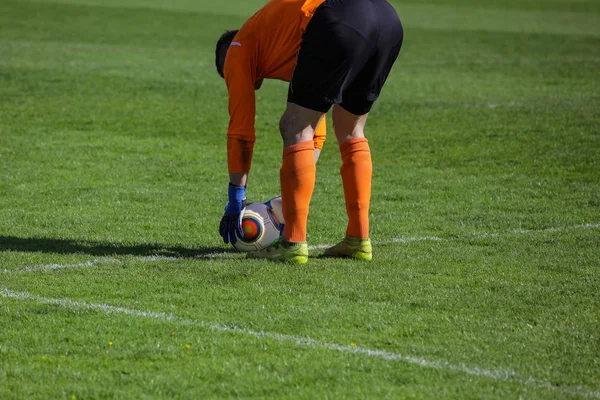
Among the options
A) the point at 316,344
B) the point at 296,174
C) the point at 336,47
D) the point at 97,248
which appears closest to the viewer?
the point at 316,344

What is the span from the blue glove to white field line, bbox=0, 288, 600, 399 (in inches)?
59.0

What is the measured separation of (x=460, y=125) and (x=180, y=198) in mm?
5584

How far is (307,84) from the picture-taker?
22.3ft

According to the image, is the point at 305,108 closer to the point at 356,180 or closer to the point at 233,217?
the point at 356,180

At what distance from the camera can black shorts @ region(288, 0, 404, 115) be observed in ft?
22.1

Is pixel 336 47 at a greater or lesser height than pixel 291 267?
greater

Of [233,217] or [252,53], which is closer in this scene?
[252,53]

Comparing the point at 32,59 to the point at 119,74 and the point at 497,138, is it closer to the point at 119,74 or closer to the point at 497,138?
the point at 119,74

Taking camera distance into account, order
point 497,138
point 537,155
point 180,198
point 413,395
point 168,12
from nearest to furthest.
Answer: point 413,395 < point 180,198 < point 537,155 < point 497,138 < point 168,12

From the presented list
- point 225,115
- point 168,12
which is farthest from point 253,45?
point 168,12

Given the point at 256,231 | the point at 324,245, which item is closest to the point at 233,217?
the point at 256,231

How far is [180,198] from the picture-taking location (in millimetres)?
9594

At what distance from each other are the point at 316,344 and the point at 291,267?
5.48ft

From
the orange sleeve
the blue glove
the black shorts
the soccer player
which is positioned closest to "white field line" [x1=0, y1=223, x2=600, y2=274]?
the blue glove
